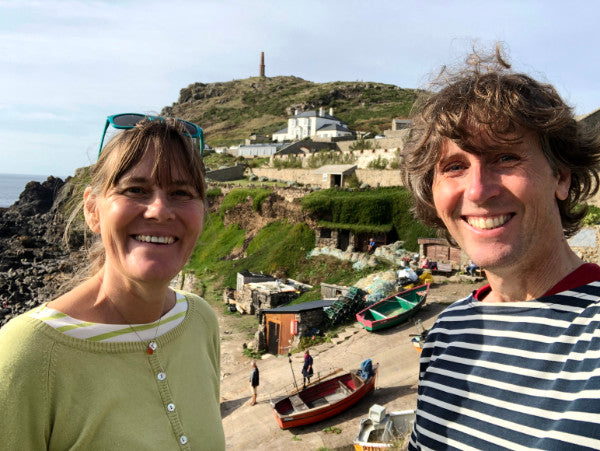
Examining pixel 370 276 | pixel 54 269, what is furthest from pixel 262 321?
pixel 54 269

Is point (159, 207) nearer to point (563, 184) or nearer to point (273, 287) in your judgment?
point (563, 184)

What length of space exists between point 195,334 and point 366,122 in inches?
3409

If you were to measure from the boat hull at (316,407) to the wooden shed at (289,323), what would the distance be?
475 cm

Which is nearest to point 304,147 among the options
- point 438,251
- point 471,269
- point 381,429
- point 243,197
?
point 243,197

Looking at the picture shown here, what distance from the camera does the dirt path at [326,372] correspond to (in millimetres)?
10977

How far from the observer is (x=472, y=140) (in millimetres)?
2143

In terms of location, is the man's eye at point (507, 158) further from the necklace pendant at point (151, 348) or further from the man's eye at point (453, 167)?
the necklace pendant at point (151, 348)

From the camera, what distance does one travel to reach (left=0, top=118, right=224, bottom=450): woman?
1.79 meters

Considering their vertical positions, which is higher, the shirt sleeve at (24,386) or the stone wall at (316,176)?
the stone wall at (316,176)

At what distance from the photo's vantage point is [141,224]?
2.17 m

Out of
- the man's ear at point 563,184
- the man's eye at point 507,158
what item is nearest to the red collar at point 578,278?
the man's ear at point 563,184

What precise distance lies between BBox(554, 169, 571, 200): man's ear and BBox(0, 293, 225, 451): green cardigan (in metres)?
2.31

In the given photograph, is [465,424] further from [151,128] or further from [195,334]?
[151,128]

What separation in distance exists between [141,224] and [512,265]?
6.33 ft
